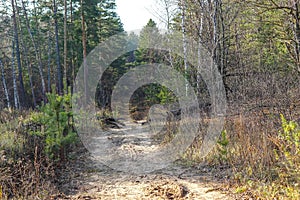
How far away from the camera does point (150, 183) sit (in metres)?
5.04

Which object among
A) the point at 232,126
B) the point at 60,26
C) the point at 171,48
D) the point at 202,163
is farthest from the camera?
the point at 60,26

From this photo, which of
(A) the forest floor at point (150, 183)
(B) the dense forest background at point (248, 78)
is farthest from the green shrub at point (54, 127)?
(A) the forest floor at point (150, 183)

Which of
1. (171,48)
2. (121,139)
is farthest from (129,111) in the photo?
(121,139)

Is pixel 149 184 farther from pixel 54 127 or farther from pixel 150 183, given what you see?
pixel 54 127

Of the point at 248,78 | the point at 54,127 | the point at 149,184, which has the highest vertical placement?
the point at 248,78

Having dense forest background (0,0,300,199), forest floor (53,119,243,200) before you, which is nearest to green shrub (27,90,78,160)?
dense forest background (0,0,300,199)

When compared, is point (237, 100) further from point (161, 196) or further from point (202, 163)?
point (161, 196)

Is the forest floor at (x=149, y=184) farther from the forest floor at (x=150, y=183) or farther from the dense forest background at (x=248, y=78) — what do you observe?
the dense forest background at (x=248, y=78)

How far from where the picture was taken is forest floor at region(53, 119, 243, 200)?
4383mm

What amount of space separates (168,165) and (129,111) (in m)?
15.3

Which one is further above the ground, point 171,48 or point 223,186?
point 171,48

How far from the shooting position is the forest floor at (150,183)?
4.38m

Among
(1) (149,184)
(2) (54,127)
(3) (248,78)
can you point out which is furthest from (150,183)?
(3) (248,78)

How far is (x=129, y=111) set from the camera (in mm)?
21359
